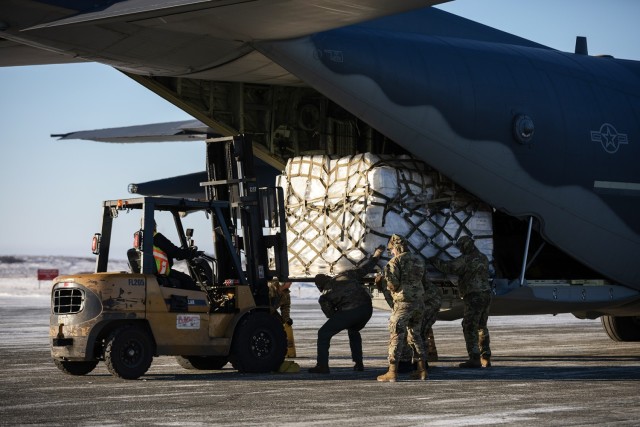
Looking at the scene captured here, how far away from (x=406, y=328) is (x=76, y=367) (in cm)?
436

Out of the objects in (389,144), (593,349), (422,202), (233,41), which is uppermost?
(233,41)

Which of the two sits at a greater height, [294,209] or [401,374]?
[294,209]

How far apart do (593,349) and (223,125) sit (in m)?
8.30

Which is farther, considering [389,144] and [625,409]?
[389,144]

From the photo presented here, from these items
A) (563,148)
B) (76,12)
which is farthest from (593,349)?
(76,12)

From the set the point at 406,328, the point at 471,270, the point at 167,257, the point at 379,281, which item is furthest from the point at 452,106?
the point at 167,257

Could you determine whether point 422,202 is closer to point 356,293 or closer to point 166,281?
point 356,293

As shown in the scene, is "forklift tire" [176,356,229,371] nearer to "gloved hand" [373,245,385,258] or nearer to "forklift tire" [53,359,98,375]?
"forklift tire" [53,359,98,375]

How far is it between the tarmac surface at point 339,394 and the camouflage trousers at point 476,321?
17.5 inches

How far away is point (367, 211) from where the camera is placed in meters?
15.2

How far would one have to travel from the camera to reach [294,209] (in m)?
16.4

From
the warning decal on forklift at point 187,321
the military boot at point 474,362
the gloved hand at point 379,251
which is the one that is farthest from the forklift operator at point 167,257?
the military boot at point 474,362

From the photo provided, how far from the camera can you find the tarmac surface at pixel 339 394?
9.50 meters

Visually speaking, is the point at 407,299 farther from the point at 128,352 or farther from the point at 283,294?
the point at 283,294
